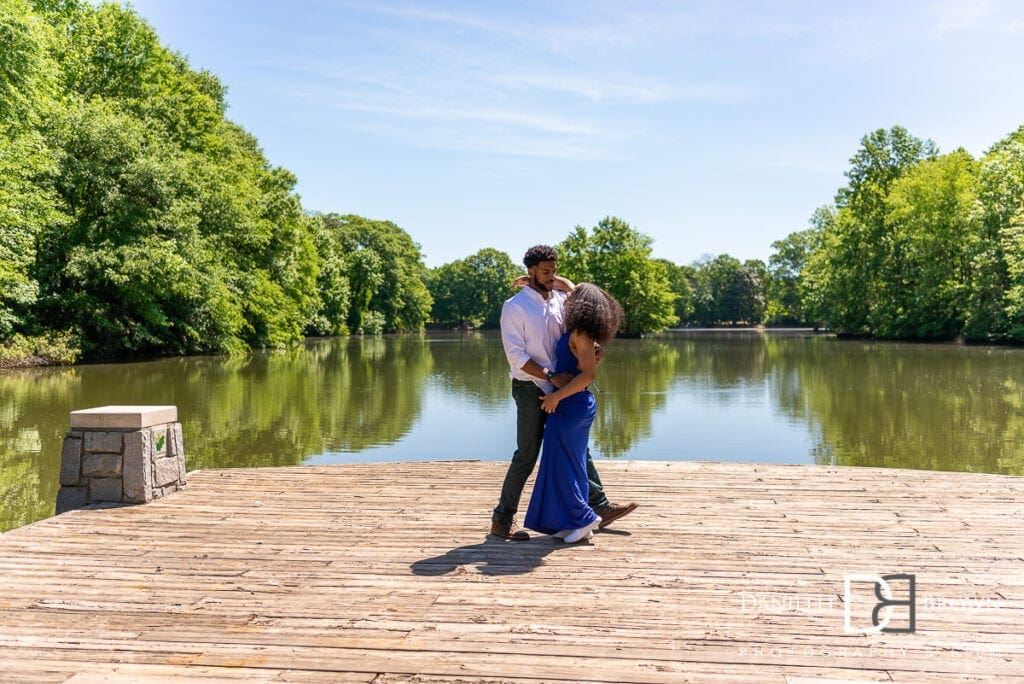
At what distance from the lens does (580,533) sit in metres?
4.83

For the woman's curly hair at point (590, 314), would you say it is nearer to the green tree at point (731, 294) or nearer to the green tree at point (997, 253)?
the green tree at point (997, 253)

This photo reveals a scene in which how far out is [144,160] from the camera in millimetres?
27719

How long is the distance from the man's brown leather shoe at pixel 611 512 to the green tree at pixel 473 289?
324 ft

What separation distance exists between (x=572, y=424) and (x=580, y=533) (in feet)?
2.13

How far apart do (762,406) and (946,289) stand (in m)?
34.1

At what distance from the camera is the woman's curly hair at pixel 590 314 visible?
475cm

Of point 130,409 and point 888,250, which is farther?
point 888,250

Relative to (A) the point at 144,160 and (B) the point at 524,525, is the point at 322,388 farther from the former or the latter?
(B) the point at 524,525

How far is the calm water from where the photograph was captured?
1119 centimetres

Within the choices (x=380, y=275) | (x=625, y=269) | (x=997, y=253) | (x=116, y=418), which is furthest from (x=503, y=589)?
(x=380, y=275)

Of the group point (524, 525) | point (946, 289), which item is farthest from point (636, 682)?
point (946, 289)

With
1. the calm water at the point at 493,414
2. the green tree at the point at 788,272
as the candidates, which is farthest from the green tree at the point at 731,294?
the calm water at the point at 493,414

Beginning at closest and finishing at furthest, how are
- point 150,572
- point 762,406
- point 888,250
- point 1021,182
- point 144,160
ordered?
1. point 150,572
2. point 762,406
3. point 144,160
4. point 1021,182
5. point 888,250

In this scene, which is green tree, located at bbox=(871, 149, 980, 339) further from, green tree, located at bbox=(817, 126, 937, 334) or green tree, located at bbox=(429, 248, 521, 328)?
green tree, located at bbox=(429, 248, 521, 328)
